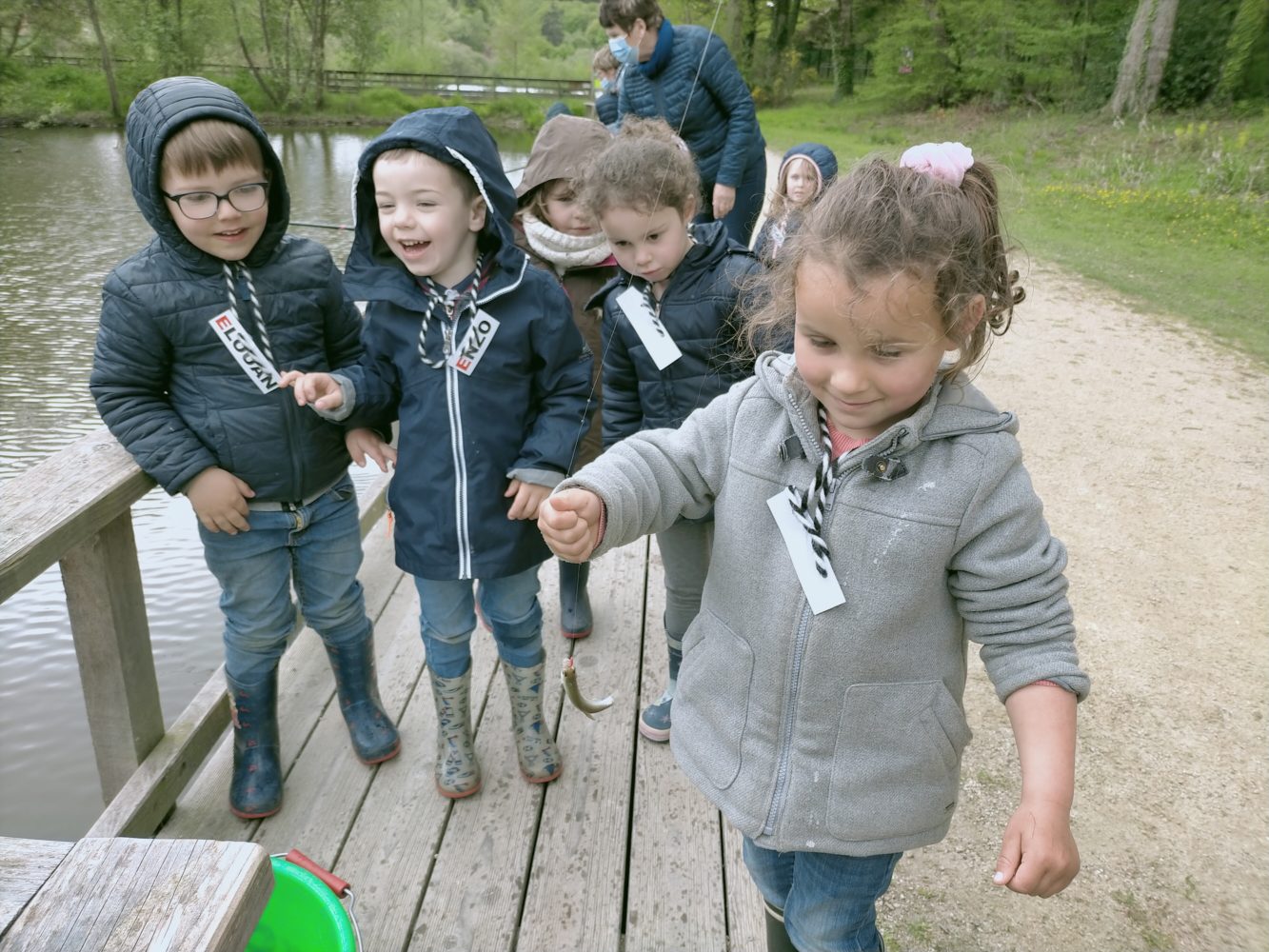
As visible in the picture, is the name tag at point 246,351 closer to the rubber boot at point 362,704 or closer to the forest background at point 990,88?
the rubber boot at point 362,704

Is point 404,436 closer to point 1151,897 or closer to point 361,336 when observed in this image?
point 361,336

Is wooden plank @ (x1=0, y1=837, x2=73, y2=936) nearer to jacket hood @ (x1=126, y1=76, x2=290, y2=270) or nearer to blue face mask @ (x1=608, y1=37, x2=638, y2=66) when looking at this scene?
jacket hood @ (x1=126, y1=76, x2=290, y2=270)

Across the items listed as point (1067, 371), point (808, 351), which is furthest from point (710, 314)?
point (1067, 371)

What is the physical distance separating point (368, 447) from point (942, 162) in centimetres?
132

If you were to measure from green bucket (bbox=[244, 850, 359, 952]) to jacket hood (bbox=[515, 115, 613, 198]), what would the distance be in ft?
5.73

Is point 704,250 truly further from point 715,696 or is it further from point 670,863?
point 670,863

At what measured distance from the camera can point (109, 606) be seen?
6.35 ft

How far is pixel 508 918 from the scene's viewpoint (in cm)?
190

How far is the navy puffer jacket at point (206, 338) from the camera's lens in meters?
1.87

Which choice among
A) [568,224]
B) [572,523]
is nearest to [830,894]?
[572,523]

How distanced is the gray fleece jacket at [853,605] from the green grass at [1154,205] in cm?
40

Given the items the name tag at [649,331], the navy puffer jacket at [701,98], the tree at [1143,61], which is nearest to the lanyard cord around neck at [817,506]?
the name tag at [649,331]

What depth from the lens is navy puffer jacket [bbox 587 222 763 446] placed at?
2.11 metres

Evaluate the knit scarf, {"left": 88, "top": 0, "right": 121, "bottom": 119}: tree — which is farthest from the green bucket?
{"left": 88, "top": 0, "right": 121, "bottom": 119}: tree
